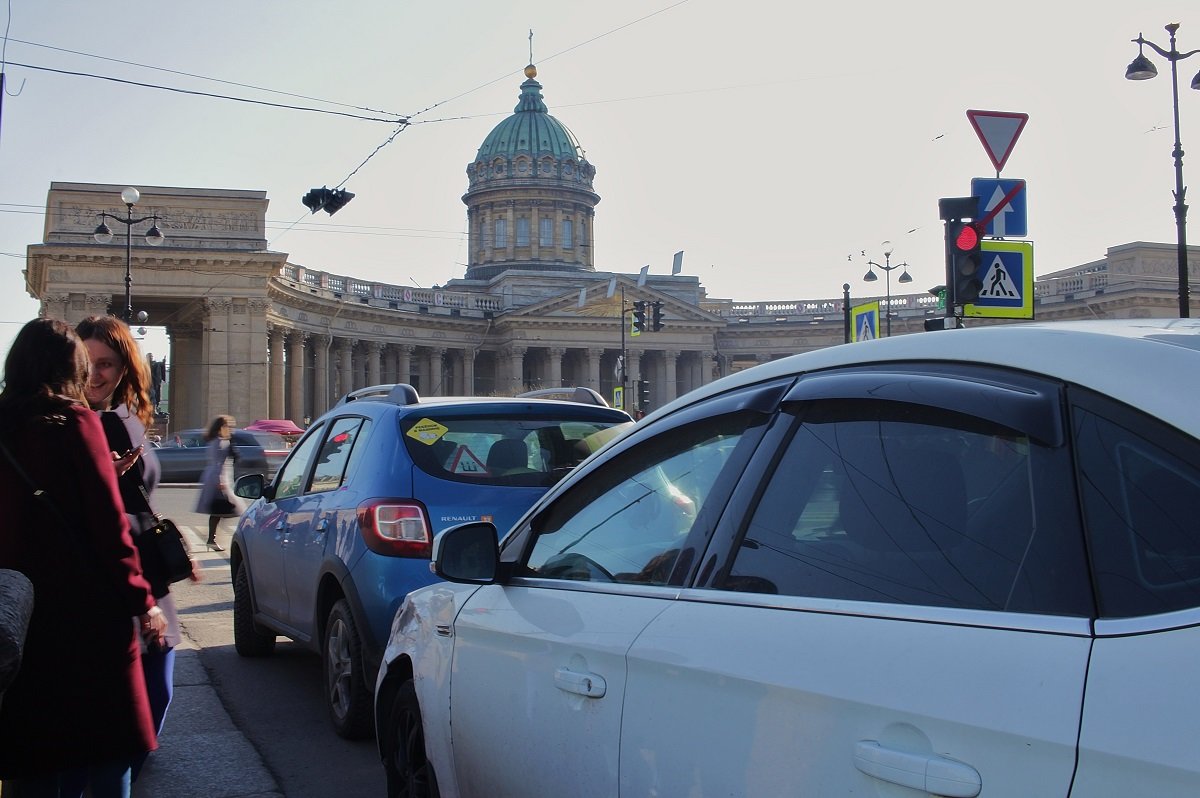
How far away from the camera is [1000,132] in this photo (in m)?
9.75

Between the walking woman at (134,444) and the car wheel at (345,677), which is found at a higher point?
the walking woman at (134,444)

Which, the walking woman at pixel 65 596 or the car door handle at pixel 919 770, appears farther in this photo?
the walking woman at pixel 65 596

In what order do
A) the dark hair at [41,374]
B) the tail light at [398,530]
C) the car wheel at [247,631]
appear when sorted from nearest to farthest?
1. the dark hair at [41,374]
2. the tail light at [398,530]
3. the car wheel at [247,631]

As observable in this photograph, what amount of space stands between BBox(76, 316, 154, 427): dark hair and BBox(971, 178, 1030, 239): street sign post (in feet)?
23.7

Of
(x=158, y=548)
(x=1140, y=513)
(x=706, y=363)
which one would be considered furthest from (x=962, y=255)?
(x=706, y=363)

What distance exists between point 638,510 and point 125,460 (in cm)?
223

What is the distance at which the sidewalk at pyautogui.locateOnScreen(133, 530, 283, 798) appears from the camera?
504cm

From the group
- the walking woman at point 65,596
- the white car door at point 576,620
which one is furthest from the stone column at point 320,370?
the white car door at point 576,620

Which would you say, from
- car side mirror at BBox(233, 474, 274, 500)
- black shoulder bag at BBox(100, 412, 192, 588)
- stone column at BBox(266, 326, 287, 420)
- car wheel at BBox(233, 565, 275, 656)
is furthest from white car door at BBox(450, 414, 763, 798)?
stone column at BBox(266, 326, 287, 420)

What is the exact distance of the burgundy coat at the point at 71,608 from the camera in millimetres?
3129

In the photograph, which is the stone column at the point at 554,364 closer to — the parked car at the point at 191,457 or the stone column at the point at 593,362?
the stone column at the point at 593,362

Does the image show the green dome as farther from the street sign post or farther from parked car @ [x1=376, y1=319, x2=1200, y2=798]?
parked car @ [x1=376, y1=319, x2=1200, y2=798]

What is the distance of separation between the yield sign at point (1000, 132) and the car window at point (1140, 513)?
859 cm

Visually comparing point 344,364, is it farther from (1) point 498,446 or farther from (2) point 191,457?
(1) point 498,446
